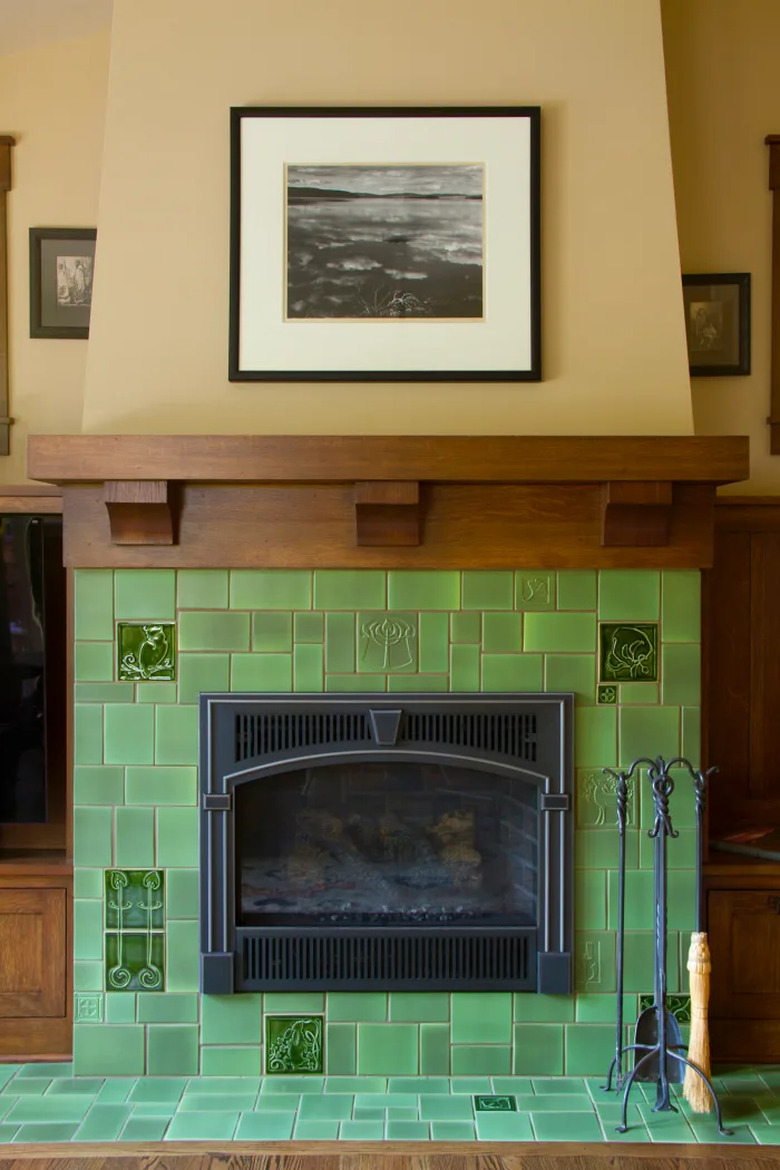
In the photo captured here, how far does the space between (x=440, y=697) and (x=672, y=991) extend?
3.05 ft

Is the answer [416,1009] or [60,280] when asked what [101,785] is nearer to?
[416,1009]

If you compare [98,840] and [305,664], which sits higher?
[305,664]

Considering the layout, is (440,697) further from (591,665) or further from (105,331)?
(105,331)

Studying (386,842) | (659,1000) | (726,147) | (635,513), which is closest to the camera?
(659,1000)

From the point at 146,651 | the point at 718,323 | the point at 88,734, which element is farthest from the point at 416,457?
the point at 718,323

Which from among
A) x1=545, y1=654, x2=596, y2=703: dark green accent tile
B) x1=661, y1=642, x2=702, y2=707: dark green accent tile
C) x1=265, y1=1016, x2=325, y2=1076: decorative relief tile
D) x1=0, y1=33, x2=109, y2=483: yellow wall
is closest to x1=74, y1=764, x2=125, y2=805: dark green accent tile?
x1=265, y1=1016, x2=325, y2=1076: decorative relief tile

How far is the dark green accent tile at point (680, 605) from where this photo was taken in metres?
2.49

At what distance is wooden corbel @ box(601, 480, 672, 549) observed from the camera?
2348mm

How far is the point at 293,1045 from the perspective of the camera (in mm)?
2469

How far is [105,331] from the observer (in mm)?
2449

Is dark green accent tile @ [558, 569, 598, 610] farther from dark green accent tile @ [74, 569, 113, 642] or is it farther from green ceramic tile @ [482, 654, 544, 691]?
dark green accent tile @ [74, 569, 113, 642]

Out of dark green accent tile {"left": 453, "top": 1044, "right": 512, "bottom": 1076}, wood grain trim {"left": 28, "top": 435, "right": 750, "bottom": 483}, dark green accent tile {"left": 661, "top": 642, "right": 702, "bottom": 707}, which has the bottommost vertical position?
dark green accent tile {"left": 453, "top": 1044, "right": 512, "bottom": 1076}

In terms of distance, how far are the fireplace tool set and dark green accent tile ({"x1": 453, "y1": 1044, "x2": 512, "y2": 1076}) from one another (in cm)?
25

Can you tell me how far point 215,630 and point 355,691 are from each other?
37 centimetres
